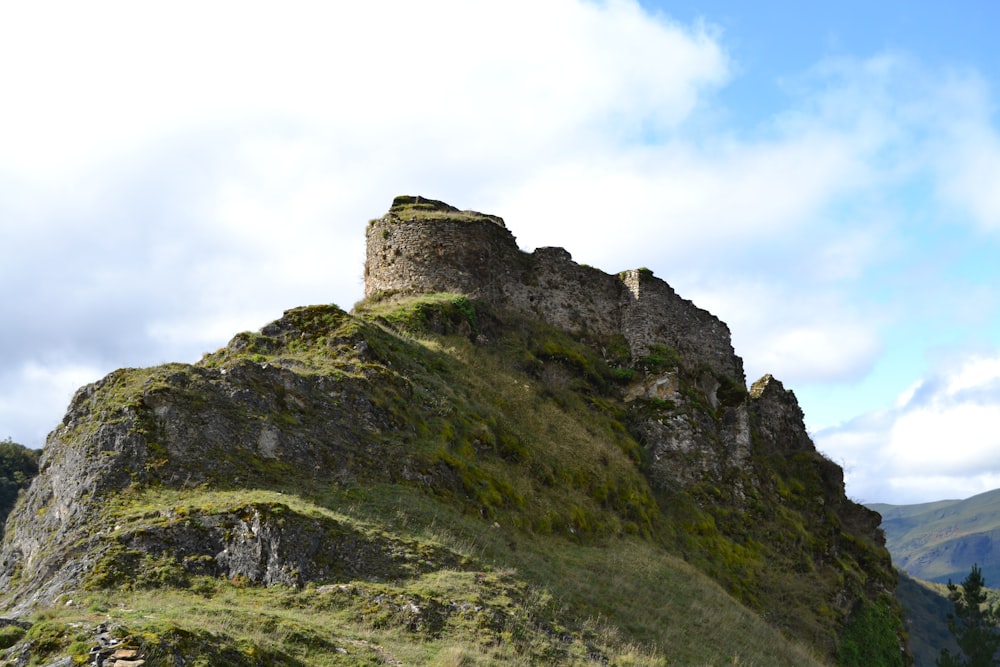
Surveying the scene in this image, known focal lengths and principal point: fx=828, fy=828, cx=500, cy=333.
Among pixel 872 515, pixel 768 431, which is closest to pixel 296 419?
pixel 768 431

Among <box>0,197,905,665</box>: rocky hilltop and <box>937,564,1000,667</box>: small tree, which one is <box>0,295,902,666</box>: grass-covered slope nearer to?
<box>0,197,905,665</box>: rocky hilltop

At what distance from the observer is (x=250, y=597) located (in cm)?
1191

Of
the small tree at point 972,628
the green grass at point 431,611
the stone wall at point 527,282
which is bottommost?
the small tree at point 972,628

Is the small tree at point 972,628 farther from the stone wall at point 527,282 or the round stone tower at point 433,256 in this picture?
the round stone tower at point 433,256

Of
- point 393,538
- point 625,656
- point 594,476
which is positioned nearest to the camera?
point 625,656

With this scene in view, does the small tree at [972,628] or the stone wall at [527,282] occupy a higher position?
the stone wall at [527,282]

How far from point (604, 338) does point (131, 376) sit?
1789 centimetres

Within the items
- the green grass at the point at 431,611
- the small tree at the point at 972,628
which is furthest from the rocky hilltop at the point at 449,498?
the small tree at the point at 972,628

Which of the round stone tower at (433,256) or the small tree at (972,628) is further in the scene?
the small tree at (972,628)

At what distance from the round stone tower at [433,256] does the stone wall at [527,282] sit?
0.03 meters

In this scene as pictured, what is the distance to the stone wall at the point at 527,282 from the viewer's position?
28.2m

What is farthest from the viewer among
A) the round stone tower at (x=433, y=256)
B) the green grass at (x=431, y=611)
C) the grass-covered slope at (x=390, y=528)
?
the round stone tower at (x=433, y=256)

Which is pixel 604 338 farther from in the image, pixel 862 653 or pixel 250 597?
pixel 250 597

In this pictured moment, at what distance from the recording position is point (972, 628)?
37094 mm
